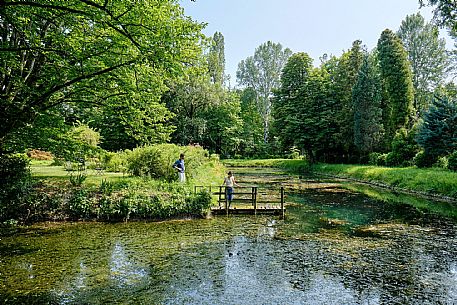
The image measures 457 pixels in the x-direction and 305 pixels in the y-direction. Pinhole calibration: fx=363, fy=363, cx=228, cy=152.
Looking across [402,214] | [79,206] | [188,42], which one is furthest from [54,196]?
[402,214]

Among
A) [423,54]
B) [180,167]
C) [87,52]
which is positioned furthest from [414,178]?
[423,54]

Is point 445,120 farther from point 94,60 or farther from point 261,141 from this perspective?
point 261,141

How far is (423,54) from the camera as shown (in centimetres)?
5762

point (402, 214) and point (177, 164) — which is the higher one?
point (177, 164)

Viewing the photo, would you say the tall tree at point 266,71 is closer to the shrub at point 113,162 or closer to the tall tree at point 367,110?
the tall tree at point 367,110

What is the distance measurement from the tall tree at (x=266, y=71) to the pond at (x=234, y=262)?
6086 cm

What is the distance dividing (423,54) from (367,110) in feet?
81.6

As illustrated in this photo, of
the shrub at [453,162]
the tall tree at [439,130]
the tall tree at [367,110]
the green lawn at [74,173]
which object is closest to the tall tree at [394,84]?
the tall tree at [367,110]

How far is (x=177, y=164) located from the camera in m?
18.8

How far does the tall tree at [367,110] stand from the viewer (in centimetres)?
4094

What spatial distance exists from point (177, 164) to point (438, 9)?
45.1 ft

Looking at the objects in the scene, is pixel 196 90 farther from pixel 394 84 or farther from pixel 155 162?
pixel 155 162

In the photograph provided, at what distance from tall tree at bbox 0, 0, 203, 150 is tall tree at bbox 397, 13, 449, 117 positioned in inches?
2121

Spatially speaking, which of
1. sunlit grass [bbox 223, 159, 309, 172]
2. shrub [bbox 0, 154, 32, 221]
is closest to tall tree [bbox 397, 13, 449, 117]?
sunlit grass [bbox 223, 159, 309, 172]
